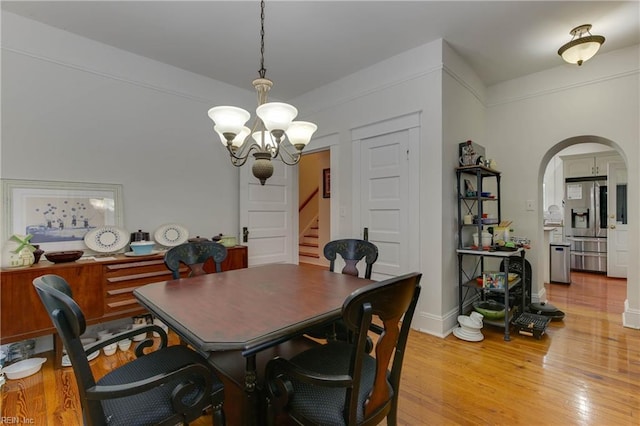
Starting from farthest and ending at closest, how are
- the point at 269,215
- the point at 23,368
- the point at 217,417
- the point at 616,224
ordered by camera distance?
the point at 616,224 < the point at 269,215 < the point at 23,368 < the point at 217,417

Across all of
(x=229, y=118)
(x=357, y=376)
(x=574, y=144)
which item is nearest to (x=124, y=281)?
(x=229, y=118)

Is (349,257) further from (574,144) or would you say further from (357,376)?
(574,144)

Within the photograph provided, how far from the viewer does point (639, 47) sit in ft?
9.86

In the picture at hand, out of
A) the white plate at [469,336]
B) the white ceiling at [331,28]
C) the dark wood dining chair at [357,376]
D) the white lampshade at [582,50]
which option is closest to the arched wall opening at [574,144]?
the white ceiling at [331,28]

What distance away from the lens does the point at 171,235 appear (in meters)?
3.34

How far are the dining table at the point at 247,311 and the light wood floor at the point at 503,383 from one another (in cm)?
79

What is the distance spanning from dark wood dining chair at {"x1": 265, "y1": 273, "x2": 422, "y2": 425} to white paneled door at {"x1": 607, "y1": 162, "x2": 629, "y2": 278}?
5896 mm

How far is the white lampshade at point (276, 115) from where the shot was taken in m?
1.69

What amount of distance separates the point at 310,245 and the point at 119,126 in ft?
15.0

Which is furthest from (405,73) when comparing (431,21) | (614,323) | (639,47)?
(614,323)

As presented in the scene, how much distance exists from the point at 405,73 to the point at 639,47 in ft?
7.78

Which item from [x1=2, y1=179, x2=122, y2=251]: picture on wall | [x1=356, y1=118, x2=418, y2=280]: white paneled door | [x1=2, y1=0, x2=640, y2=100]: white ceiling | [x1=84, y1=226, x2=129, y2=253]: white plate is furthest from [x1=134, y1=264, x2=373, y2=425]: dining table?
[x1=2, y1=0, x2=640, y2=100]: white ceiling

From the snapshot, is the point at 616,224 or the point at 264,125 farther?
the point at 616,224

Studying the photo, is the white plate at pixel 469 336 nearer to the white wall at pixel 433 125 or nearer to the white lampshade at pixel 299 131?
the white wall at pixel 433 125
